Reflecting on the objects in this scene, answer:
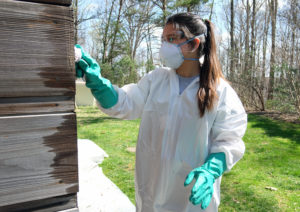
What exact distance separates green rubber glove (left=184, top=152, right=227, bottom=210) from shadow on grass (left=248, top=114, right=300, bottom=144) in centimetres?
510

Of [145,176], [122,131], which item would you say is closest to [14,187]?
[145,176]

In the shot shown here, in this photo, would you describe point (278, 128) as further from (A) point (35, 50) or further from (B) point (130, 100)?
(A) point (35, 50)

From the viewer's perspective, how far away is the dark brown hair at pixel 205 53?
5.09ft

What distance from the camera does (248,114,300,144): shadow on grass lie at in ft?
20.2

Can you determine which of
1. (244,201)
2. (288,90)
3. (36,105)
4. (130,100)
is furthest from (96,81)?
(288,90)

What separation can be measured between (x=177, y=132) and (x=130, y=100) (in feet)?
1.28

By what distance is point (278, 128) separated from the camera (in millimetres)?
7004

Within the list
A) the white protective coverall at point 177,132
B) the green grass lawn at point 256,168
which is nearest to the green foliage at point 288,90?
the green grass lawn at point 256,168

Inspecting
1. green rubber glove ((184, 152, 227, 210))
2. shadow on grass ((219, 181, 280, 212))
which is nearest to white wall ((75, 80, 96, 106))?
shadow on grass ((219, 181, 280, 212))

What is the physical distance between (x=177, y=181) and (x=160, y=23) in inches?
517

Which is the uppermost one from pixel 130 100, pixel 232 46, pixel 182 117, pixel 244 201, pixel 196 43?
pixel 232 46

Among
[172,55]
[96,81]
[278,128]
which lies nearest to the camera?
[96,81]

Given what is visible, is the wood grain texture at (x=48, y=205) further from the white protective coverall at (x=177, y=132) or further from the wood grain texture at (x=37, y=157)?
the white protective coverall at (x=177, y=132)

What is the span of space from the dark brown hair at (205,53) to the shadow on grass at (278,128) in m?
5.08
